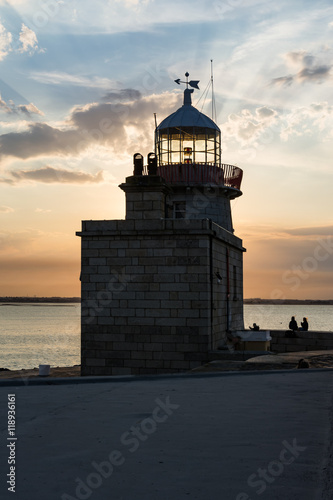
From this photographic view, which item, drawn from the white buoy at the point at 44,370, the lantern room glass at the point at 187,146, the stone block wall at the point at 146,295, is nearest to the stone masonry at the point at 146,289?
the stone block wall at the point at 146,295

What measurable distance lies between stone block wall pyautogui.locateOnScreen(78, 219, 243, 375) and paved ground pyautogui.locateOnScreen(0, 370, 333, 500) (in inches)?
Result: 348

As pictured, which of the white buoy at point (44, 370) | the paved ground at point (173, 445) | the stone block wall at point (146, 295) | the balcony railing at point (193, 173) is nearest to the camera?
the paved ground at point (173, 445)

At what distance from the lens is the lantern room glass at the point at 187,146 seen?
75.4 feet

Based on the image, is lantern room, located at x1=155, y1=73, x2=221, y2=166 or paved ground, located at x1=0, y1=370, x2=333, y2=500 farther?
lantern room, located at x1=155, y1=73, x2=221, y2=166

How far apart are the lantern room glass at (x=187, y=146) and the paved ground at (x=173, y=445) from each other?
15964 millimetres

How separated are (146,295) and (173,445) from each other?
12184 mm

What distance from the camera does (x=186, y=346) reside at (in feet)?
55.3

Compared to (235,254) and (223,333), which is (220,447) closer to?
(223,333)

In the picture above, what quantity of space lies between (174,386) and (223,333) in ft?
36.6

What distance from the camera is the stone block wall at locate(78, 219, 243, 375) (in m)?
16.9

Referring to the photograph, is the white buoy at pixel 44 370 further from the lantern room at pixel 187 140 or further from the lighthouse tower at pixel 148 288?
the lantern room at pixel 187 140

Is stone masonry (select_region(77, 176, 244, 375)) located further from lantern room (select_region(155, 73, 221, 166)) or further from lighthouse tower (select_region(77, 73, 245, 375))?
lantern room (select_region(155, 73, 221, 166))

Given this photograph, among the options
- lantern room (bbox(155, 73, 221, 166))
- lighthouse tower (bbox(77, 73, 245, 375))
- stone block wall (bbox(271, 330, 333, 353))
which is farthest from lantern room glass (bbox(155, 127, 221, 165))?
stone block wall (bbox(271, 330, 333, 353))

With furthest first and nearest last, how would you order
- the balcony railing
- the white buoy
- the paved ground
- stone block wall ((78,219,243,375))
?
the balcony railing → the white buoy → stone block wall ((78,219,243,375)) → the paved ground
